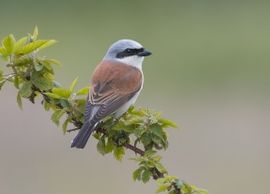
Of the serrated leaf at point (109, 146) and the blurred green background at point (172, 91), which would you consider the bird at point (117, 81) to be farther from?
the blurred green background at point (172, 91)

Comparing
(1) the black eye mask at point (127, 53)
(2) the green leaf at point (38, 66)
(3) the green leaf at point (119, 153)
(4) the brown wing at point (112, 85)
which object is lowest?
(4) the brown wing at point (112, 85)

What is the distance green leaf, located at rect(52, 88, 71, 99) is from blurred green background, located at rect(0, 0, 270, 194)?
16.7ft

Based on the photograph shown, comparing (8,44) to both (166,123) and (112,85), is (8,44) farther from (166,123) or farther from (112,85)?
(112,85)

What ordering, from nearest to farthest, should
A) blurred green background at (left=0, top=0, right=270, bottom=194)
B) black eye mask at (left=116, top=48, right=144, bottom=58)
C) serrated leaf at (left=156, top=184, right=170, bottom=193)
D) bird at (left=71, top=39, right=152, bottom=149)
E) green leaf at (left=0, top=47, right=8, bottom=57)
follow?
serrated leaf at (left=156, top=184, right=170, bottom=193) < green leaf at (left=0, top=47, right=8, bottom=57) < bird at (left=71, top=39, right=152, bottom=149) < black eye mask at (left=116, top=48, right=144, bottom=58) < blurred green background at (left=0, top=0, right=270, bottom=194)

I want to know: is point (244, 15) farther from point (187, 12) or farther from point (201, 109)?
point (201, 109)

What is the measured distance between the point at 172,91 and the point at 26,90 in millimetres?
9499

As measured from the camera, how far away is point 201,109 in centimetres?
1148

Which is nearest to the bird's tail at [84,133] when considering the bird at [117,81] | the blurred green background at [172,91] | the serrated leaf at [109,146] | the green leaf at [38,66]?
the bird at [117,81]

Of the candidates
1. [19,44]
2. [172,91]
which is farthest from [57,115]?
[172,91]

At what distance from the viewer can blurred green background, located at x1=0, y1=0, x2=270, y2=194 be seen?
364 inches

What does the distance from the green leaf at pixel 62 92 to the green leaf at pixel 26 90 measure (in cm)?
9

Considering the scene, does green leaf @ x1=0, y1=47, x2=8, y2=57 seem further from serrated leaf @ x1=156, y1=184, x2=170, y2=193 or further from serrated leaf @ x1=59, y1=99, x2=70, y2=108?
serrated leaf @ x1=156, y1=184, x2=170, y2=193

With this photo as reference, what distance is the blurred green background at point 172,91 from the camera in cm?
925

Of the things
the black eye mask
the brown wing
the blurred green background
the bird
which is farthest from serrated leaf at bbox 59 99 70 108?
the blurred green background
